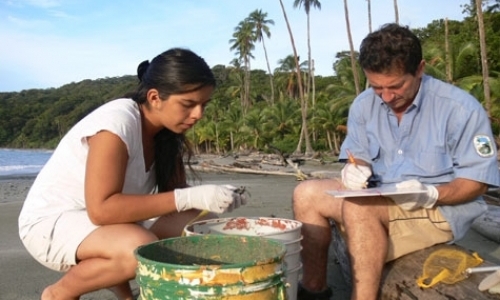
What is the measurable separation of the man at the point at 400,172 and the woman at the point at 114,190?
64 cm

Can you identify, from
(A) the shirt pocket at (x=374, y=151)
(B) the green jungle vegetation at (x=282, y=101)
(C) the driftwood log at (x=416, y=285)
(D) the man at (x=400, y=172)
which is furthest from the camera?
(B) the green jungle vegetation at (x=282, y=101)

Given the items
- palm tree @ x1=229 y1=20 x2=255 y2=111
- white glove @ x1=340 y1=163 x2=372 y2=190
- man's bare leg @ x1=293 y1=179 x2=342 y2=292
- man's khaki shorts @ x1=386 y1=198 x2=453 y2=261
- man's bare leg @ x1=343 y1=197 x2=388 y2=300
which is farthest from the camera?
palm tree @ x1=229 y1=20 x2=255 y2=111

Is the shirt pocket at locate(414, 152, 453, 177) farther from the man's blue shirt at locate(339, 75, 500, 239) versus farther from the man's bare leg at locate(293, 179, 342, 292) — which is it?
the man's bare leg at locate(293, 179, 342, 292)

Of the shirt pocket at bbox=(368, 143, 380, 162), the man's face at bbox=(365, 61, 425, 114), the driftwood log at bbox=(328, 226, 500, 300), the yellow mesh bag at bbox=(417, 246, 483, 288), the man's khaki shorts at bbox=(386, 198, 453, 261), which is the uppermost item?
the man's face at bbox=(365, 61, 425, 114)

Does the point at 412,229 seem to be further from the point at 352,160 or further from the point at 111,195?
the point at 111,195

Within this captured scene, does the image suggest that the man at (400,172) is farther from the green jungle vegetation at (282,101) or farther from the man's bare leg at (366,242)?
the green jungle vegetation at (282,101)

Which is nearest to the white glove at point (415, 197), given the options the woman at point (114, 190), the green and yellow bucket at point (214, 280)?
the woman at point (114, 190)

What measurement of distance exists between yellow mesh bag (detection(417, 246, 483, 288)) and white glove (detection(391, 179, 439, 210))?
258 millimetres

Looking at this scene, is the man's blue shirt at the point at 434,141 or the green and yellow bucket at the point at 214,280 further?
the man's blue shirt at the point at 434,141

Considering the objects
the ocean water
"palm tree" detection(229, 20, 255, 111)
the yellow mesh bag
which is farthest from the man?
"palm tree" detection(229, 20, 255, 111)

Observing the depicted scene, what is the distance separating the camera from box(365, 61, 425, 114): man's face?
2.77 metres

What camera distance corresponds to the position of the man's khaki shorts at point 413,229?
273 cm

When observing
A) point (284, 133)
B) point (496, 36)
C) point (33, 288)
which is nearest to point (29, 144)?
point (284, 133)

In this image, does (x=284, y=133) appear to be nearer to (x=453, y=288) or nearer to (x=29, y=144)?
(x=453, y=288)
